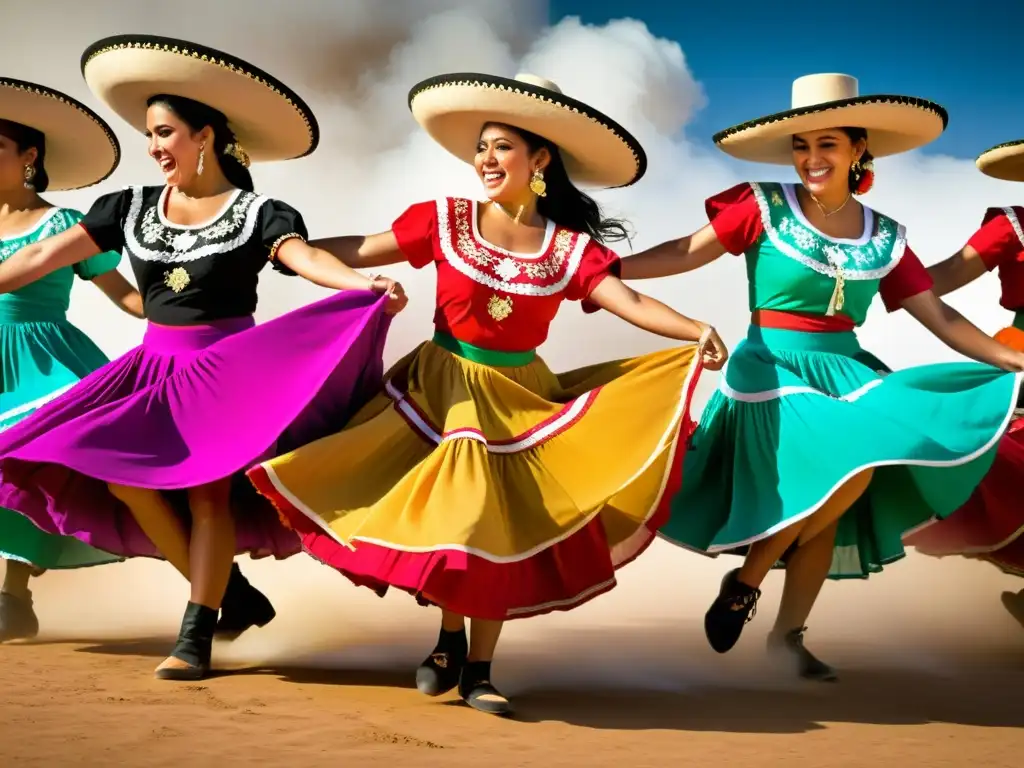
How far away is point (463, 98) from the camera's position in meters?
4.64

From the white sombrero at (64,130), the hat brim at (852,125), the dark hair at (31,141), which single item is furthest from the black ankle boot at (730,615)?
the dark hair at (31,141)

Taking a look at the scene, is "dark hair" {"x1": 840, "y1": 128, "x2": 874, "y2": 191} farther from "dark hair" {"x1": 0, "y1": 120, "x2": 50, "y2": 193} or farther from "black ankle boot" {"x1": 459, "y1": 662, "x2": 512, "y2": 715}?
"dark hair" {"x1": 0, "y1": 120, "x2": 50, "y2": 193}

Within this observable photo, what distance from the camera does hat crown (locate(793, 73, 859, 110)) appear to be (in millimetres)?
5105

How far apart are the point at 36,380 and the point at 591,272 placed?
206 centimetres

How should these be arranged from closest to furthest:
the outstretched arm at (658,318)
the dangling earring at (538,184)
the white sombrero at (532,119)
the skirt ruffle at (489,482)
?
the skirt ruffle at (489,482) → the outstretched arm at (658,318) → the white sombrero at (532,119) → the dangling earring at (538,184)

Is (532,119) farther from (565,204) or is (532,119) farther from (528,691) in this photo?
(528,691)

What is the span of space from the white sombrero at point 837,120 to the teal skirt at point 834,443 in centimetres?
72

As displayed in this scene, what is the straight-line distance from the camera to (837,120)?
16.4ft

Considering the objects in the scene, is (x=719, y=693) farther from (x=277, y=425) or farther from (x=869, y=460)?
(x=277, y=425)

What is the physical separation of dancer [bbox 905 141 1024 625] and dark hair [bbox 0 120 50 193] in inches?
135

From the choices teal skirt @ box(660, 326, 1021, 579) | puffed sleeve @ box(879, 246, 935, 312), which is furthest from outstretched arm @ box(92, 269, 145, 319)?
puffed sleeve @ box(879, 246, 935, 312)

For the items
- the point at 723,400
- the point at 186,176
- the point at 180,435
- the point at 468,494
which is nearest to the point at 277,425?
the point at 180,435

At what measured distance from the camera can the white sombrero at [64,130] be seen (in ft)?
17.2

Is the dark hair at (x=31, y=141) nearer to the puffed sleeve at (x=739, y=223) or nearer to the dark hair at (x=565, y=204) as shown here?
the dark hair at (x=565, y=204)
